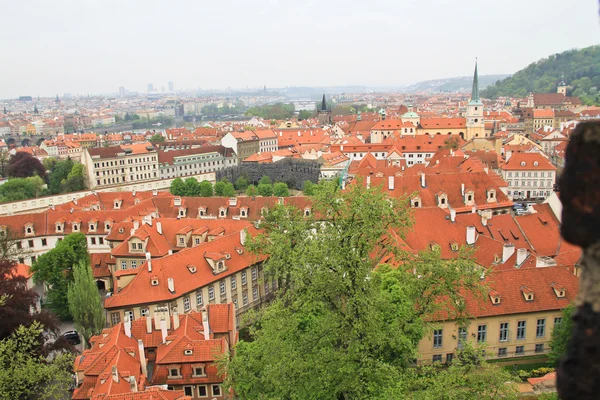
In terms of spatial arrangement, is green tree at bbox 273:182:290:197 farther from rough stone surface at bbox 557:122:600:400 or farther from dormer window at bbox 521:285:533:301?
rough stone surface at bbox 557:122:600:400

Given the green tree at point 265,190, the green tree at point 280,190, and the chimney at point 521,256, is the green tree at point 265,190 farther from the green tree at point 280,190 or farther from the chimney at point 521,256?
the chimney at point 521,256

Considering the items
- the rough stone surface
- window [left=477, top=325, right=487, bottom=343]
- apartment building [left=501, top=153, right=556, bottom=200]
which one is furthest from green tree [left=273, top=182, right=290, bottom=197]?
the rough stone surface

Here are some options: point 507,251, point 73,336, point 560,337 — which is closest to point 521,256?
point 507,251

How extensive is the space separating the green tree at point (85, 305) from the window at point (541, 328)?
25.8m

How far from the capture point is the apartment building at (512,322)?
2855cm

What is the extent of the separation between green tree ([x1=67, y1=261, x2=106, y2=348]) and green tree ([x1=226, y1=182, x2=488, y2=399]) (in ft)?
46.8

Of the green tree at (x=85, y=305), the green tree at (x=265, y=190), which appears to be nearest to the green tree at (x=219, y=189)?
the green tree at (x=265, y=190)

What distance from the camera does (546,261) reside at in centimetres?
3244

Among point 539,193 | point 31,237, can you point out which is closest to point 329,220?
point 31,237

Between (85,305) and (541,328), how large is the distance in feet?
87.4

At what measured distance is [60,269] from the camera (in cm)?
3850

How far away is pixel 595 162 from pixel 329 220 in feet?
49.9

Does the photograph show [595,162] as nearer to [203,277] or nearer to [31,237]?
[203,277]

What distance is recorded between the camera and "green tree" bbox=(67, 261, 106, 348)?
3116 cm
